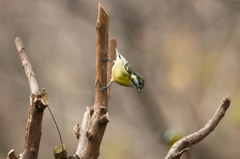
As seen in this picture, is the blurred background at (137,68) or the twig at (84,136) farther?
the blurred background at (137,68)

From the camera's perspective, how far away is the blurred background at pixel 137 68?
12.1 feet

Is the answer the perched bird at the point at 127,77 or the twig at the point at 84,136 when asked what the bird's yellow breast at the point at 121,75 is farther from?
the twig at the point at 84,136

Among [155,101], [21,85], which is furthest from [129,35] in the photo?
[21,85]

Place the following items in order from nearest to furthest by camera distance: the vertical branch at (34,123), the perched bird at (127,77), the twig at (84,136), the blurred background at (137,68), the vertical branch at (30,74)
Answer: the vertical branch at (34,123) → the vertical branch at (30,74) → the twig at (84,136) → the perched bird at (127,77) → the blurred background at (137,68)

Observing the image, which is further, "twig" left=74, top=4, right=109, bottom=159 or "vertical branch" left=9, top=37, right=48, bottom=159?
"twig" left=74, top=4, right=109, bottom=159

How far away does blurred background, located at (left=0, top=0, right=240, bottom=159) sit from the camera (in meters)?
3.70

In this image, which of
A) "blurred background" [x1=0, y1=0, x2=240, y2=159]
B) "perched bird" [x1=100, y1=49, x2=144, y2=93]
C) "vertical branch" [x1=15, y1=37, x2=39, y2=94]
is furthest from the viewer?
"blurred background" [x1=0, y1=0, x2=240, y2=159]

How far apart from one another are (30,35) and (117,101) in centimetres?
120

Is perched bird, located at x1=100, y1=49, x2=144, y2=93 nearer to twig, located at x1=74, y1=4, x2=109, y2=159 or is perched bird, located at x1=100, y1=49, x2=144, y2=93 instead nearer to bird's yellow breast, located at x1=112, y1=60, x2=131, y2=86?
bird's yellow breast, located at x1=112, y1=60, x2=131, y2=86

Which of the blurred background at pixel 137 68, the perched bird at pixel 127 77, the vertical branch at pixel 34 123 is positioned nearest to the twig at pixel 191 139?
the perched bird at pixel 127 77

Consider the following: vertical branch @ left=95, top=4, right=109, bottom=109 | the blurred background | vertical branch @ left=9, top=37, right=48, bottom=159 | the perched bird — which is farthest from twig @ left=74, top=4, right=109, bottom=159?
the blurred background

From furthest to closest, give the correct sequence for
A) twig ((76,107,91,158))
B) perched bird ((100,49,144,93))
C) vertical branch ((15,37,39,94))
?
perched bird ((100,49,144,93)) → twig ((76,107,91,158)) → vertical branch ((15,37,39,94))

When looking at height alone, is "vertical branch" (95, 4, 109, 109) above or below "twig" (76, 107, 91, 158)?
above

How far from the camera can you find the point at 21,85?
4039 mm
